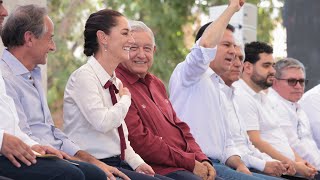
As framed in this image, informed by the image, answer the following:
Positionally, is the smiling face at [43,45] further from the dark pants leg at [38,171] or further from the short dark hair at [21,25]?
the dark pants leg at [38,171]

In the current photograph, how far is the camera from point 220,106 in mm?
5980

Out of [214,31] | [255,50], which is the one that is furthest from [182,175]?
[255,50]

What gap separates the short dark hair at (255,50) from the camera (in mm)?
7183

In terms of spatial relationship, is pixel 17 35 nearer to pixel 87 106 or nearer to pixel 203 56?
pixel 87 106

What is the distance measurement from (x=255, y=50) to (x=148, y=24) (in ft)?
22.5

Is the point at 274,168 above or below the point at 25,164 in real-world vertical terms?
below

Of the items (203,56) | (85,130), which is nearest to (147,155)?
(85,130)

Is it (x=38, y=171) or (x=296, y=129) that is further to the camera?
(x=296, y=129)

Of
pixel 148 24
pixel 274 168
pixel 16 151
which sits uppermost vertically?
pixel 16 151

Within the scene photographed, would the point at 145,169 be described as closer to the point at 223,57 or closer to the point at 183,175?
the point at 183,175

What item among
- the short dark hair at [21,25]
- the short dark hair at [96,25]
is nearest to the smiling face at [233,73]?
the short dark hair at [96,25]

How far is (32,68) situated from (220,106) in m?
1.60

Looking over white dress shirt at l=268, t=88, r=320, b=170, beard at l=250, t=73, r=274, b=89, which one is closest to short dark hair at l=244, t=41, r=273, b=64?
beard at l=250, t=73, r=274, b=89

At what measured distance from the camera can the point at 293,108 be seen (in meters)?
7.45
